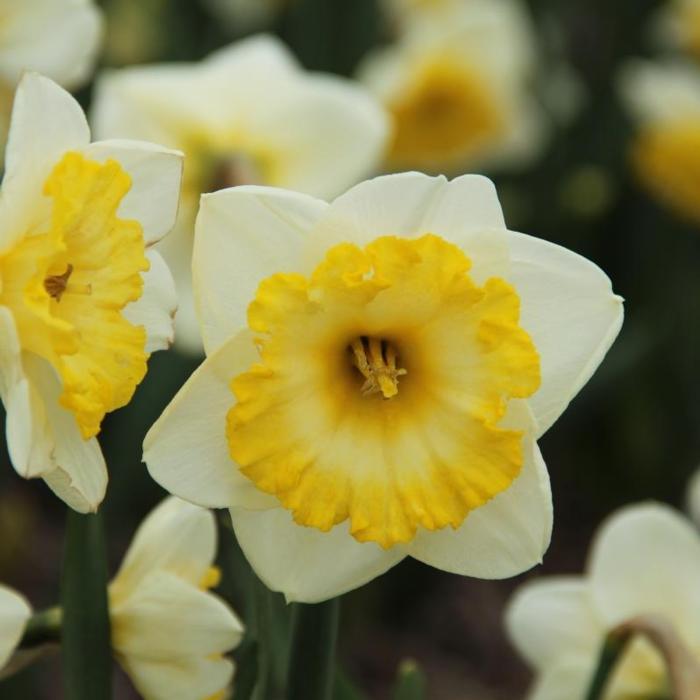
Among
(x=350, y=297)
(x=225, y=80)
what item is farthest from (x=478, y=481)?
(x=225, y=80)

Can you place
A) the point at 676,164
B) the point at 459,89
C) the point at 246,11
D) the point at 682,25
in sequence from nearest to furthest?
the point at 676,164, the point at 459,89, the point at 682,25, the point at 246,11

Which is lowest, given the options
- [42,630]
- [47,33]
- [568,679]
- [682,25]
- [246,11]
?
[246,11]

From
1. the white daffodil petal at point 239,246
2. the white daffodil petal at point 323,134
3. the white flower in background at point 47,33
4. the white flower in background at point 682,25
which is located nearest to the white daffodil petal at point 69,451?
the white daffodil petal at point 239,246

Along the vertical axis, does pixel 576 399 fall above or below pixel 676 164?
below

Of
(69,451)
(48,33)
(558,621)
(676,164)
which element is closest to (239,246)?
(69,451)

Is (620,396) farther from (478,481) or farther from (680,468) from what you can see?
(478,481)

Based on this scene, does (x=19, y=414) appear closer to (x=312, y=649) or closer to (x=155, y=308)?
(x=155, y=308)
